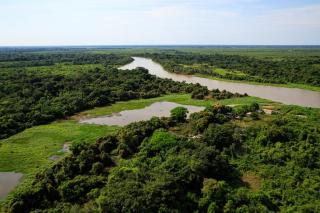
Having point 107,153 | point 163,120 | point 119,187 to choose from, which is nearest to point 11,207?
point 119,187

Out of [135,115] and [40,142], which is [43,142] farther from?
[135,115]

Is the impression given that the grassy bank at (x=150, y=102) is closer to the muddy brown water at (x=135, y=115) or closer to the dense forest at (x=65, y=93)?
the muddy brown water at (x=135, y=115)

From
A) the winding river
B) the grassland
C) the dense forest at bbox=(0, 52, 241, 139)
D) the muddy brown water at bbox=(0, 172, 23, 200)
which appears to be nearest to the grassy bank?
the dense forest at bbox=(0, 52, 241, 139)

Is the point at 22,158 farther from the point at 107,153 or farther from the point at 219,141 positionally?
the point at 219,141

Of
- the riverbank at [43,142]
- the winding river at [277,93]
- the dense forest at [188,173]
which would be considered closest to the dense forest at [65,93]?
the riverbank at [43,142]

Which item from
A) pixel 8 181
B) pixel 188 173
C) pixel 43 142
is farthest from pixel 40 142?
pixel 188 173
